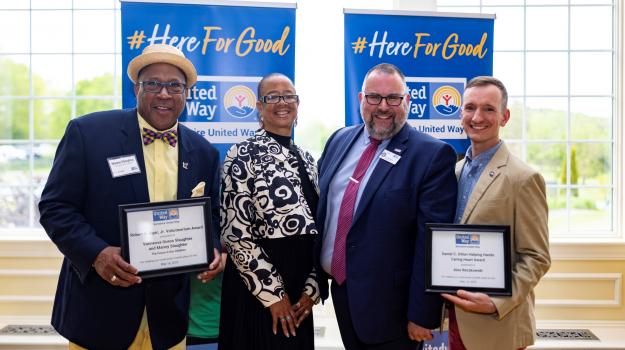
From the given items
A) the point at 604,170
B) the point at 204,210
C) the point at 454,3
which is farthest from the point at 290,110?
the point at 604,170

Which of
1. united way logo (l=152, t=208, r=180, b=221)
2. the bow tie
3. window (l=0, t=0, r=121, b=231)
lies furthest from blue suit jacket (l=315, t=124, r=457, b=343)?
window (l=0, t=0, r=121, b=231)

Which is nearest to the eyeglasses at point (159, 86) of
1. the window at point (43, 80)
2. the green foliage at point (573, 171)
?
the window at point (43, 80)

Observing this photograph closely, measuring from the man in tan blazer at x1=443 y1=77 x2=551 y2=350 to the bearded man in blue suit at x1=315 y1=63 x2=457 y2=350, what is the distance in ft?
0.44

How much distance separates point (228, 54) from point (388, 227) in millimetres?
1926

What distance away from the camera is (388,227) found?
2.28 meters

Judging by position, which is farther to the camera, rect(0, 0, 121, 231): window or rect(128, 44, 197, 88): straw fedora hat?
rect(0, 0, 121, 231): window

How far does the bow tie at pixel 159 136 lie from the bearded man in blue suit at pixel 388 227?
759 millimetres

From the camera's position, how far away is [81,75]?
525 centimetres

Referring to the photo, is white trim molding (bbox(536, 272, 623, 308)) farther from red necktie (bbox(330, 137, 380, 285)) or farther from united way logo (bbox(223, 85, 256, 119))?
red necktie (bbox(330, 137, 380, 285))

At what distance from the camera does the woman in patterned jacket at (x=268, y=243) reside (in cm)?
231

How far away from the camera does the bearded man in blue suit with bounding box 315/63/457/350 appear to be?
2.25 m

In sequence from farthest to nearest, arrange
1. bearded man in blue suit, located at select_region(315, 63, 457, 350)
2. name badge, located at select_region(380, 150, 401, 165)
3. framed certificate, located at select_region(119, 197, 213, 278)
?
name badge, located at select_region(380, 150, 401, 165) < bearded man in blue suit, located at select_region(315, 63, 457, 350) < framed certificate, located at select_region(119, 197, 213, 278)

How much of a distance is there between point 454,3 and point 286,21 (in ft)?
7.34

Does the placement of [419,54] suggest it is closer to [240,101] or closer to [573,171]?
[240,101]
